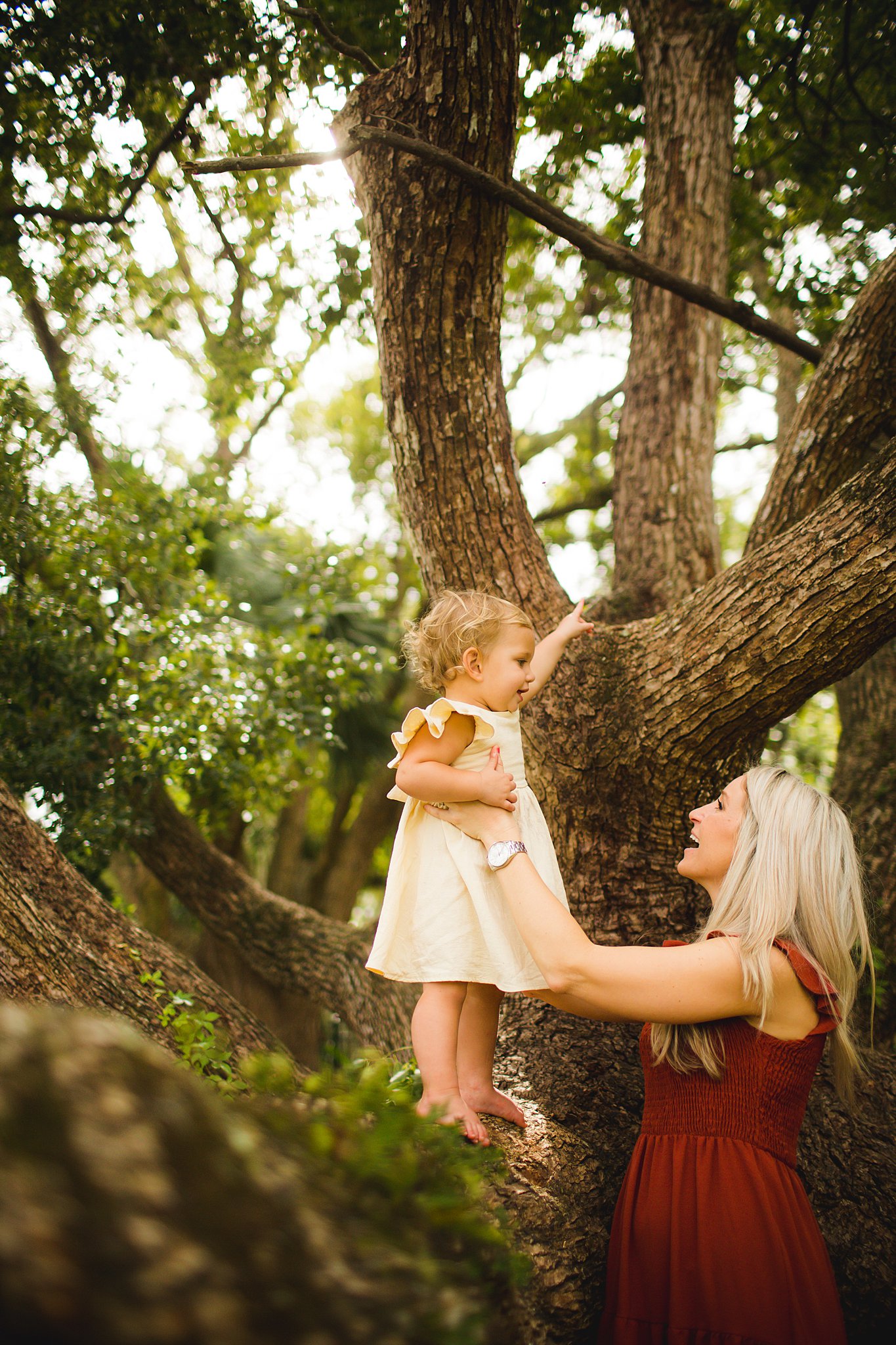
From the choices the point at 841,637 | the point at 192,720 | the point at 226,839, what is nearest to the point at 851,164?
the point at 841,637

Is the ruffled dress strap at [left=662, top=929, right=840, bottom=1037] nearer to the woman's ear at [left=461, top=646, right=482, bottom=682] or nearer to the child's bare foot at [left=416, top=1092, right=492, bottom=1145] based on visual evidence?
the child's bare foot at [left=416, top=1092, right=492, bottom=1145]

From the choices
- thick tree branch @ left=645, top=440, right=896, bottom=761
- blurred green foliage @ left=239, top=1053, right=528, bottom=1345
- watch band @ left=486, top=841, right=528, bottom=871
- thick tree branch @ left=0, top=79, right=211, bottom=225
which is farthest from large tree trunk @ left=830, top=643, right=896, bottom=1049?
thick tree branch @ left=0, top=79, right=211, bottom=225

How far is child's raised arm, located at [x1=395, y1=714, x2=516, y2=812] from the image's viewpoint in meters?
2.28

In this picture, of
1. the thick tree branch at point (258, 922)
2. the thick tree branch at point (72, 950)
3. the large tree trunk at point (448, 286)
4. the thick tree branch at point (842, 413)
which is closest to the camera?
the thick tree branch at point (72, 950)

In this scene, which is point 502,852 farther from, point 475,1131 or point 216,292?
point 216,292

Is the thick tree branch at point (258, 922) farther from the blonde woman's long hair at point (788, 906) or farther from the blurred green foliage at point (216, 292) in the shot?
the blonde woman's long hair at point (788, 906)

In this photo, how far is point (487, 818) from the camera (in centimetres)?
230

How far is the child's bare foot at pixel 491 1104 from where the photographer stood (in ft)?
7.60

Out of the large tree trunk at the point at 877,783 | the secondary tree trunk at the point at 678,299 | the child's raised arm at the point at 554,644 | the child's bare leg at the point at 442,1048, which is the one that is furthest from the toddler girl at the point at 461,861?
the large tree trunk at the point at 877,783

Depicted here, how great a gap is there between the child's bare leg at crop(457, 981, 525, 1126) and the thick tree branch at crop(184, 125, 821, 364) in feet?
9.13

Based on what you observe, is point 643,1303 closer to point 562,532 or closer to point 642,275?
point 642,275

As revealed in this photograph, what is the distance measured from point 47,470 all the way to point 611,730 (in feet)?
13.5

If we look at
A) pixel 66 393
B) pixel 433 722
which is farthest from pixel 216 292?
pixel 433 722

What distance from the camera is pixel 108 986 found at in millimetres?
2695
